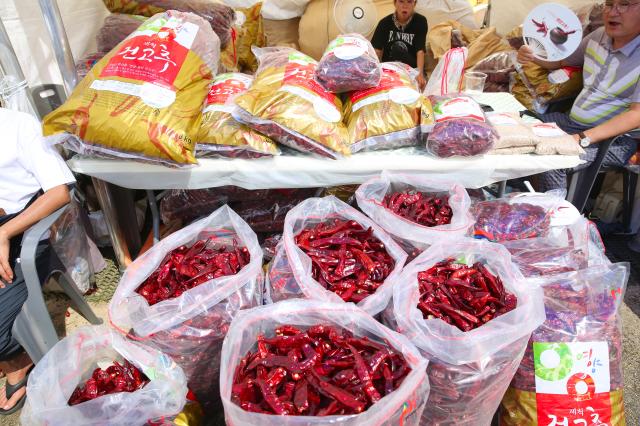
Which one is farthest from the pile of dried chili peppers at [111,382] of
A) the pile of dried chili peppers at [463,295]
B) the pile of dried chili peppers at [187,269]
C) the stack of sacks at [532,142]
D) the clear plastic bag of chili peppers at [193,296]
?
the stack of sacks at [532,142]

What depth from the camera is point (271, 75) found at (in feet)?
6.70

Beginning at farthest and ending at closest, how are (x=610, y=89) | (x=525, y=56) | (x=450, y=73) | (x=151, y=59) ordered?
(x=525, y=56)
(x=610, y=89)
(x=450, y=73)
(x=151, y=59)

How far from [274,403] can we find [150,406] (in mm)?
362

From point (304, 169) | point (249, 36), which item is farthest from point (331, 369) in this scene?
point (249, 36)

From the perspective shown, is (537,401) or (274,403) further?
(537,401)

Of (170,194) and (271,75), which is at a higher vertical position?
(271,75)

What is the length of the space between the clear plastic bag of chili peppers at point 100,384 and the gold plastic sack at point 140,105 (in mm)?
734

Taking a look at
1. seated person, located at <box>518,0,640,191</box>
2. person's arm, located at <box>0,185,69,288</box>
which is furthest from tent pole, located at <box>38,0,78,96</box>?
seated person, located at <box>518,0,640,191</box>

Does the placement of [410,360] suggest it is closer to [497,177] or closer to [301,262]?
[301,262]

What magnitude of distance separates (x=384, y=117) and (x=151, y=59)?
1050 mm

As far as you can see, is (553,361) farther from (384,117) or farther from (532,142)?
(384,117)

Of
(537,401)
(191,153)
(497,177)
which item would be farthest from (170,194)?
(537,401)

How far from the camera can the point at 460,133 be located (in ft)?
6.16

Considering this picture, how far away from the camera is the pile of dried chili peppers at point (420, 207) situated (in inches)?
68.5
